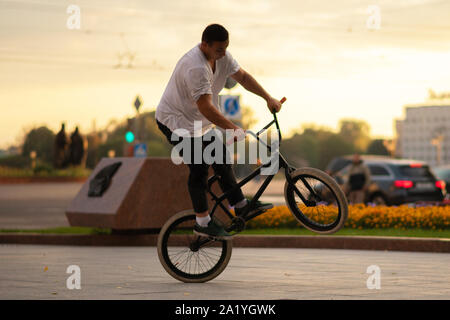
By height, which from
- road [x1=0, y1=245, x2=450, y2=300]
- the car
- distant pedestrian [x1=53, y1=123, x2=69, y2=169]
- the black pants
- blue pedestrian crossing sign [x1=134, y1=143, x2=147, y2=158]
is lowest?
road [x1=0, y1=245, x2=450, y2=300]

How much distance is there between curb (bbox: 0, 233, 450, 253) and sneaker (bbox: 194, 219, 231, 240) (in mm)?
5189

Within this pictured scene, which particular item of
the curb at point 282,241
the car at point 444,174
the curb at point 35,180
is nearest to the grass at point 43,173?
the curb at point 35,180

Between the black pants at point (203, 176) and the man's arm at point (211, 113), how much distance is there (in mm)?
373

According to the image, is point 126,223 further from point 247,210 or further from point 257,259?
point 247,210

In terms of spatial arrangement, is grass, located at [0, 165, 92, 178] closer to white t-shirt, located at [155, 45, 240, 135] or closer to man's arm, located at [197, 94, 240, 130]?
white t-shirt, located at [155, 45, 240, 135]

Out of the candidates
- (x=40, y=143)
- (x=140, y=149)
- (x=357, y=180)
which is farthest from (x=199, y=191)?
(x=40, y=143)

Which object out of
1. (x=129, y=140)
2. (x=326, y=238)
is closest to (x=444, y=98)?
(x=129, y=140)

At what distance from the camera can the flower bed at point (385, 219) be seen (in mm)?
13805

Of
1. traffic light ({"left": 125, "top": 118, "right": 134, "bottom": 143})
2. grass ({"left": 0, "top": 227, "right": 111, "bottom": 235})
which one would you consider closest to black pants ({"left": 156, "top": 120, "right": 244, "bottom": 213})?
grass ({"left": 0, "top": 227, "right": 111, "bottom": 235})

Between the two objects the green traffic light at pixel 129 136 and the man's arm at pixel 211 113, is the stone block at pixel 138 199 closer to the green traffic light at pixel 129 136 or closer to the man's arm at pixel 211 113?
the man's arm at pixel 211 113

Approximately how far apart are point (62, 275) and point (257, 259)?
2.96 metres

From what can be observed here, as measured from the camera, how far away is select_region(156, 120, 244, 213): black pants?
7285 mm

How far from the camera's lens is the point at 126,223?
12.6 meters

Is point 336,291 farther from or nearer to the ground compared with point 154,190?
nearer to the ground
